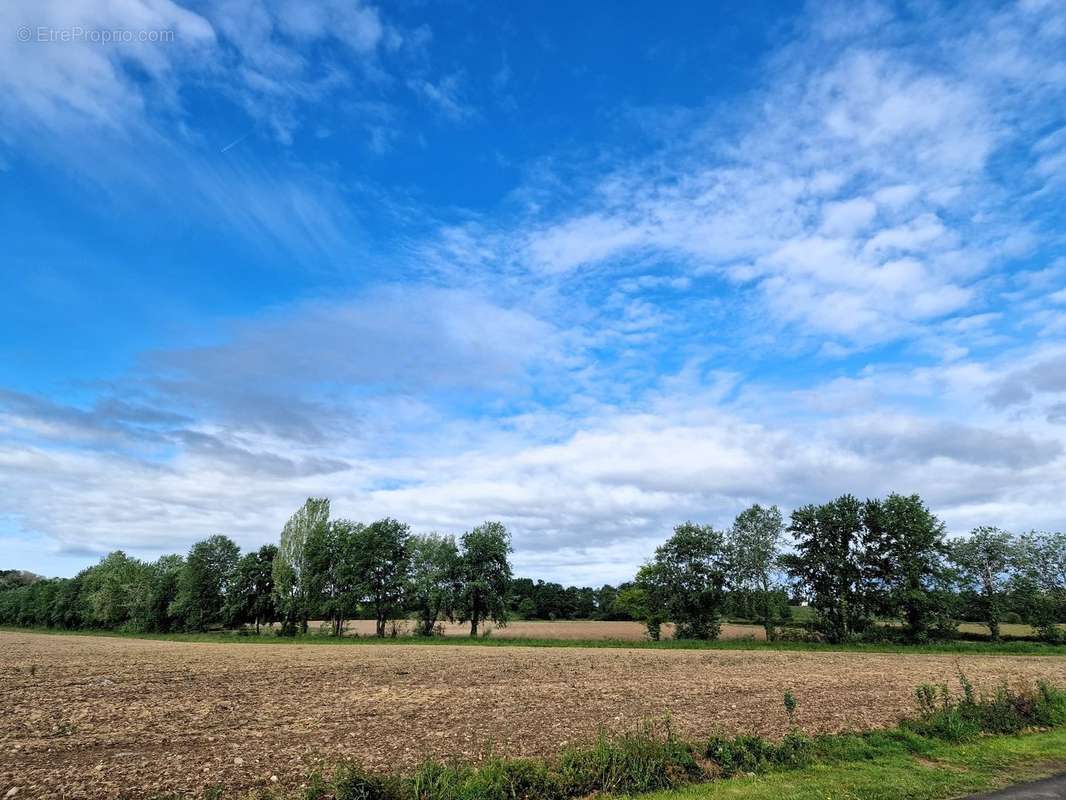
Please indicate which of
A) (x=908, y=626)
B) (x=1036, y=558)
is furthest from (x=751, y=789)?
(x=1036, y=558)

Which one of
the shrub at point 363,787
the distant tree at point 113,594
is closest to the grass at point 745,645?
the distant tree at point 113,594

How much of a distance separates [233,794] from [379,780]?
2666mm

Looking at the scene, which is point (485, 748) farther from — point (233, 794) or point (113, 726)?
point (113, 726)

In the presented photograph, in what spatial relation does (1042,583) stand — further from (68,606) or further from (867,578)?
(68,606)

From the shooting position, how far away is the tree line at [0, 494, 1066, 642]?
62.9 metres

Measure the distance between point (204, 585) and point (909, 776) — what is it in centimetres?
10145

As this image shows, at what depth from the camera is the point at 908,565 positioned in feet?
204

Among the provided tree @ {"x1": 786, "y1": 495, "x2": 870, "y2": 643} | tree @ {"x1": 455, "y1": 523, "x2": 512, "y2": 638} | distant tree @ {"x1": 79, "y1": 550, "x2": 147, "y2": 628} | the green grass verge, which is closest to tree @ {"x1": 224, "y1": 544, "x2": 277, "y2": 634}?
distant tree @ {"x1": 79, "y1": 550, "x2": 147, "y2": 628}

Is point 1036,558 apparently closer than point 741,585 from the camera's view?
Yes

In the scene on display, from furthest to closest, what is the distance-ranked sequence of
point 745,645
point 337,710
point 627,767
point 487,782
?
point 745,645 < point 337,710 < point 627,767 < point 487,782

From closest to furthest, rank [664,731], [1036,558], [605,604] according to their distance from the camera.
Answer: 1. [664,731]
2. [1036,558]
3. [605,604]

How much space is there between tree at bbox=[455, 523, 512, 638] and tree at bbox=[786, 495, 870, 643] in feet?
113

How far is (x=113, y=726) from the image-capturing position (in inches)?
644

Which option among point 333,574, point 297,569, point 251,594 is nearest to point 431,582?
point 333,574
